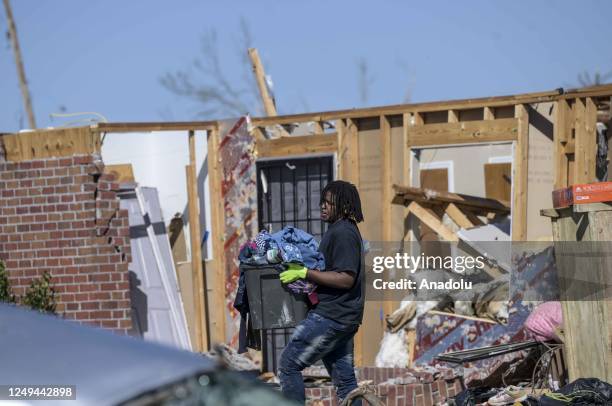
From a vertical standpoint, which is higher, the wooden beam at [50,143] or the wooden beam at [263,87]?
the wooden beam at [263,87]

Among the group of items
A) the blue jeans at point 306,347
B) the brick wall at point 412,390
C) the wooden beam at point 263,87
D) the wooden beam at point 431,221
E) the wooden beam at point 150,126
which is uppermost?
the wooden beam at point 263,87

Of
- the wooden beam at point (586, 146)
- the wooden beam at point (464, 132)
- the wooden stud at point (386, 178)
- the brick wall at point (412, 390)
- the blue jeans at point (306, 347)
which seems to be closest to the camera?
the blue jeans at point (306, 347)

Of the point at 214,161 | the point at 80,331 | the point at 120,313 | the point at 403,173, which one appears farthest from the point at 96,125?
the point at 80,331

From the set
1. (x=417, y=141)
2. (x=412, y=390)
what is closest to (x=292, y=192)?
(x=417, y=141)

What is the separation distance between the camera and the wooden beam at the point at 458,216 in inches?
364

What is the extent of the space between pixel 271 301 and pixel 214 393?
340 centimetres

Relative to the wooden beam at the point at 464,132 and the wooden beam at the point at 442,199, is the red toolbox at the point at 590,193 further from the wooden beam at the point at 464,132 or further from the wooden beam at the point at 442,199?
the wooden beam at the point at 442,199

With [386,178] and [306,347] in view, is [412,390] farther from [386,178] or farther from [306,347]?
[386,178]

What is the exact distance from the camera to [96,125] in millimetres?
9781

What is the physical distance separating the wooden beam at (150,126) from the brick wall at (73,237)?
423 millimetres

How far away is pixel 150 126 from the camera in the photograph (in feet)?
33.2

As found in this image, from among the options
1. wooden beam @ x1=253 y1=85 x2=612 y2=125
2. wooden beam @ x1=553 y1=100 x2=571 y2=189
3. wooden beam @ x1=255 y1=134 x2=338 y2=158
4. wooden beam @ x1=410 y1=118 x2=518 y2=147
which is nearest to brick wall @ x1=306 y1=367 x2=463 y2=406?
wooden beam @ x1=553 y1=100 x2=571 y2=189

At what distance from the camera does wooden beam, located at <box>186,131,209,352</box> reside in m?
10.4

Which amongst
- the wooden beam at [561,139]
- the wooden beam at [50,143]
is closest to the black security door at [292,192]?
the wooden beam at [50,143]
